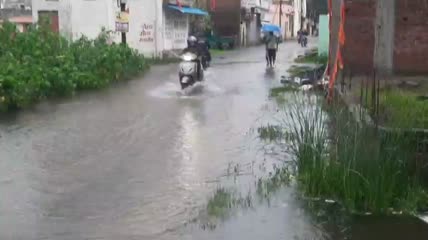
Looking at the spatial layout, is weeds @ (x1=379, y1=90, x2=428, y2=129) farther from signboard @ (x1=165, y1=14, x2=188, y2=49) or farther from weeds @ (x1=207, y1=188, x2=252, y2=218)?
signboard @ (x1=165, y1=14, x2=188, y2=49)

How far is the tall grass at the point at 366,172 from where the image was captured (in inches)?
266

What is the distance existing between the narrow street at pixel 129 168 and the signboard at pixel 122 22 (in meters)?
13.5

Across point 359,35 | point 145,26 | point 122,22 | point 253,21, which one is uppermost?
point 253,21

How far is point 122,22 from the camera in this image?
30406 mm

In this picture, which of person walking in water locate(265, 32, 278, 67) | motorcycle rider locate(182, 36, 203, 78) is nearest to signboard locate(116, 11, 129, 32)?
person walking in water locate(265, 32, 278, 67)

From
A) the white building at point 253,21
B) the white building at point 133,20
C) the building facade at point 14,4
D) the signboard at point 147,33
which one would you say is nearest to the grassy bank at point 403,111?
the white building at point 133,20

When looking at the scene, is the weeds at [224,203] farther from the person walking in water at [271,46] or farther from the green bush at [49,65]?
the person walking in water at [271,46]

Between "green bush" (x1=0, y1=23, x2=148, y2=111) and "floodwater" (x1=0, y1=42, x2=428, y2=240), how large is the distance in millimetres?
567

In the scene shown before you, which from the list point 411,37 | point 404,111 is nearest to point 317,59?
point 411,37

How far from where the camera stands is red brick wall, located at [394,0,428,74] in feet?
54.2

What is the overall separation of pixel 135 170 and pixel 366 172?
3466 millimetres

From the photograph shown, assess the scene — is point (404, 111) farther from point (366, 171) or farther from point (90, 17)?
point (90, 17)

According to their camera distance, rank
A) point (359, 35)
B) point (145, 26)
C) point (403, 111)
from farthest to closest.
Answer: point (145, 26), point (359, 35), point (403, 111)

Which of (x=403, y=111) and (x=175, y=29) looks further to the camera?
(x=175, y=29)
